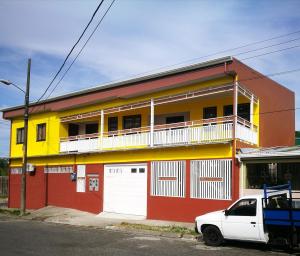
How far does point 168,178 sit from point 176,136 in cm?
201

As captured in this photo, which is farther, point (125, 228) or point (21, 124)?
point (21, 124)

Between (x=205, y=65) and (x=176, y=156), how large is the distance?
439 centimetres

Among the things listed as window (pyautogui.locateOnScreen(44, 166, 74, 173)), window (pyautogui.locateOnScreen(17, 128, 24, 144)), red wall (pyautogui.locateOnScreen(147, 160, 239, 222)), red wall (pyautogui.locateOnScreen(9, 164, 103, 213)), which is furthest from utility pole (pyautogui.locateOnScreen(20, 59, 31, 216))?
red wall (pyautogui.locateOnScreen(147, 160, 239, 222))

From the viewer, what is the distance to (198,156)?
20078 millimetres

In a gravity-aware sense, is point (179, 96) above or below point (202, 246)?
above

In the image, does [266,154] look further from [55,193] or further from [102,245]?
[55,193]

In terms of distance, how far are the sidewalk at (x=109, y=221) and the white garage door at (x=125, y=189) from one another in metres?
0.48

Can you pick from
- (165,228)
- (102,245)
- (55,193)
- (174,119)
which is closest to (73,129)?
(55,193)

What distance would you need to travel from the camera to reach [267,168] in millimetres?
18453

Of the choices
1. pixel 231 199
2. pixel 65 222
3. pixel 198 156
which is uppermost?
pixel 198 156

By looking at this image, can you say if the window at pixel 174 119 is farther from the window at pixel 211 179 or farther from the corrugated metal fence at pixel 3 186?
the corrugated metal fence at pixel 3 186

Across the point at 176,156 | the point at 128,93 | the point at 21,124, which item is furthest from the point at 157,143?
the point at 21,124

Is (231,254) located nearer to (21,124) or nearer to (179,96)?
(179,96)

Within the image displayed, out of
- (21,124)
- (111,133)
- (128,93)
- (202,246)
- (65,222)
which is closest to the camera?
(202,246)
